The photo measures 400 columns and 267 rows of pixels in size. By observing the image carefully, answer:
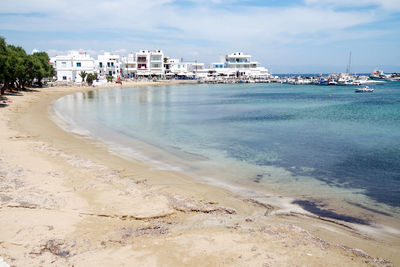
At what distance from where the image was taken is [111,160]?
14.5m

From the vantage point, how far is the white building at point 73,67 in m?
82.2

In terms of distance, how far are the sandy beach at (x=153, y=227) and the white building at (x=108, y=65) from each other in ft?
283

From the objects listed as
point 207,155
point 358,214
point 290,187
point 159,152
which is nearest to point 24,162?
point 159,152

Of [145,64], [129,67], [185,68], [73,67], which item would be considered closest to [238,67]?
[185,68]

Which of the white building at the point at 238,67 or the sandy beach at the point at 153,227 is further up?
the white building at the point at 238,67

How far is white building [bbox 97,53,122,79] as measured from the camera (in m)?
94.4

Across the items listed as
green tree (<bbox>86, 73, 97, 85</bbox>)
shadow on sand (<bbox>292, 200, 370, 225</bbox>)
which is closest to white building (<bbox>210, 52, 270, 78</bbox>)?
green tree (<bbox>86, 73, 97, 85</bbox>)

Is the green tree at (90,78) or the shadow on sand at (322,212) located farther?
the green tree at (90,78)

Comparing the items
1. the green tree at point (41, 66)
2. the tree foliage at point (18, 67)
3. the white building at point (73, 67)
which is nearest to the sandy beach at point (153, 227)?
the tree foliage at point (18, 67)

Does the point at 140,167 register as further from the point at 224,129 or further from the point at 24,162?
the point at 224,129

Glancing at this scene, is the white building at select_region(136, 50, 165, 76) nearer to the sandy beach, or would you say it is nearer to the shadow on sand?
the sandy beach

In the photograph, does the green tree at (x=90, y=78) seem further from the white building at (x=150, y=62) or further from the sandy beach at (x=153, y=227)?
the sandy beach at (x=153, y=227)

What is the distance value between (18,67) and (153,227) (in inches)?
1459

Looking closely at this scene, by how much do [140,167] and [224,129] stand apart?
481 inches
